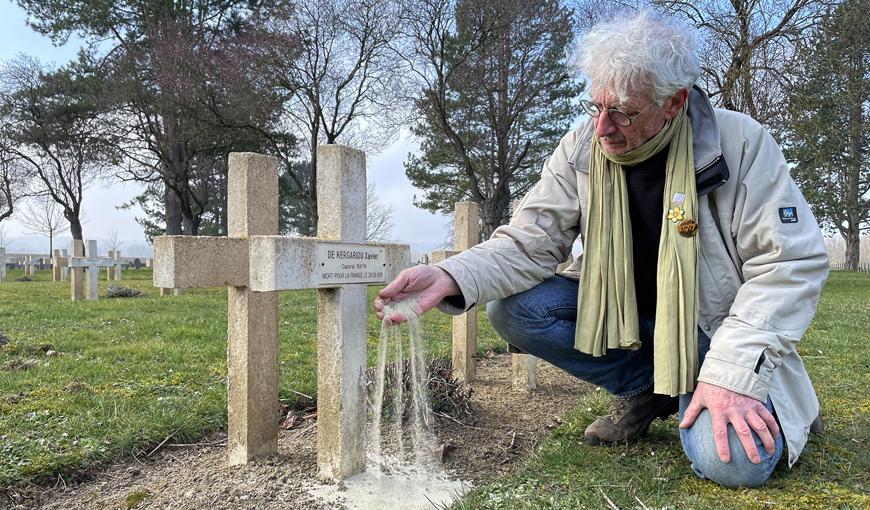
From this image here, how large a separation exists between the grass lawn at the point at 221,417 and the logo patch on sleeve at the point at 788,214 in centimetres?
83

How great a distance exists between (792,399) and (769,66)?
12.6 meters

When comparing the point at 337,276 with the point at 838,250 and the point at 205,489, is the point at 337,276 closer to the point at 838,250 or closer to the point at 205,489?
the point at 205,489

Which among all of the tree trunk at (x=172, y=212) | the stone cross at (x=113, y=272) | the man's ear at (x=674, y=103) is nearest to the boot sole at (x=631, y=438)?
A: the man's ear at (x=674, y=103)

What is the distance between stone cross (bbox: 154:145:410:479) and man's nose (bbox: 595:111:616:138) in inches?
40.7

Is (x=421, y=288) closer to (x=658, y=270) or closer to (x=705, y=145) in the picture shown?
(x=658, y=270)

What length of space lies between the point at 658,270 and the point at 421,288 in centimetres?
85

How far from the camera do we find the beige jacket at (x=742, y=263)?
6.20 feet

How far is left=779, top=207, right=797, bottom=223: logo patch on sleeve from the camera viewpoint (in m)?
1.98

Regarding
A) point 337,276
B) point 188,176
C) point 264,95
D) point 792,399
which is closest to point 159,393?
point 337,276

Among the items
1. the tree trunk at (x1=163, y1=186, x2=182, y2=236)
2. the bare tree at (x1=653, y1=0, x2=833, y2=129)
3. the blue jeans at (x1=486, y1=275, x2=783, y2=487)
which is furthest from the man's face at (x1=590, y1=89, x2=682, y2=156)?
the tree trunk at (x1=163, y1=186, x2=182, y2=236)

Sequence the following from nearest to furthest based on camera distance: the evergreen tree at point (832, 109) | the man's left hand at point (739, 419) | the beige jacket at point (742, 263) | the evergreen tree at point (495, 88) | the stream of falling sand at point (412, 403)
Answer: the man's left hand at point (739, 419), the beige jacket at point (742, 263), the stream of falling sand at point (412, 403), the evergreen tree at point (832, 109), the evergreen tree at point (495, 88)

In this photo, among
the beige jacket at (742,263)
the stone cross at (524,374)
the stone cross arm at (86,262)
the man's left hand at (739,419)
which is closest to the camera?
the man's left hand at (739,419)

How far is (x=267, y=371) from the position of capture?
8.82 feet

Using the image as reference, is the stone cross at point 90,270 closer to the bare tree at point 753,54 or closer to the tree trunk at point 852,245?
the bare tree at point 753,54
